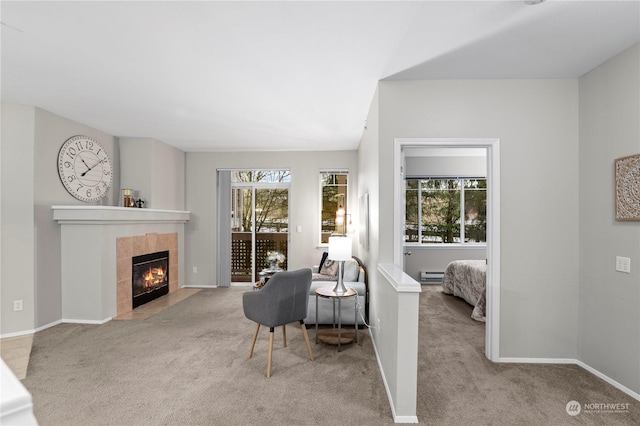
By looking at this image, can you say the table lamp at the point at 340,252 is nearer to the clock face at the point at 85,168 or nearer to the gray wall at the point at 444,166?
the clock face at the point at 85,168

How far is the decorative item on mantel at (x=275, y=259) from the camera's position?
5781mm

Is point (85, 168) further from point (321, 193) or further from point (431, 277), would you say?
point (431, 277)

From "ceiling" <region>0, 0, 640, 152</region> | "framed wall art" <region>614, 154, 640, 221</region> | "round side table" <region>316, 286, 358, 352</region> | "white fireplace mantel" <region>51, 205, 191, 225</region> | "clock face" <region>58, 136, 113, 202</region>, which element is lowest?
"round side table" <region>316, 286, 358, 352</region>

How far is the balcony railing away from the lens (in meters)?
6.30

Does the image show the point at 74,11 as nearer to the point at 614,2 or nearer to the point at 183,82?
the point at 183,82

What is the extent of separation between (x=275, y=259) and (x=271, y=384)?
11.3 ft

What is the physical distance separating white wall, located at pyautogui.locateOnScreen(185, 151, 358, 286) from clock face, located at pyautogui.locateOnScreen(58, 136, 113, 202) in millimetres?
1559

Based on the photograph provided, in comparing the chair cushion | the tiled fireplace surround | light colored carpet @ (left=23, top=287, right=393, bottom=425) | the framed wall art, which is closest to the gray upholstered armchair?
light colored carpet @ (left=23, top=287, right=393, bottom=425)

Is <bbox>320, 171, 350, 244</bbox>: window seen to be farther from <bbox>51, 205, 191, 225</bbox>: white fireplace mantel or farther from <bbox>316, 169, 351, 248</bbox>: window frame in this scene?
<bbox>51, 205, 191, 225</bbox>: white fireplace mantel

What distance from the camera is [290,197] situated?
6.09 metres

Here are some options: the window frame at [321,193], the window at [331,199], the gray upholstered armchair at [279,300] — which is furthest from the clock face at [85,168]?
the window at [331,199]

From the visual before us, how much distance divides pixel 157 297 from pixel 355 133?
161 inches

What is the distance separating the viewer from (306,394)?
8.01 ft

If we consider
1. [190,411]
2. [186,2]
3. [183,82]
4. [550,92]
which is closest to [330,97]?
[183,82]
